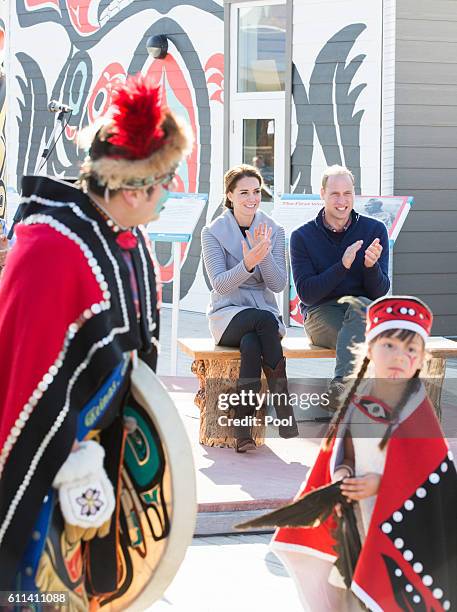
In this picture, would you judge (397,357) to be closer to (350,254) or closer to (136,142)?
(136,142)

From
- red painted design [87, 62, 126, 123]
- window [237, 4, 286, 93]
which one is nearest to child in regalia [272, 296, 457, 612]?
window [237, 4, 286, 93]

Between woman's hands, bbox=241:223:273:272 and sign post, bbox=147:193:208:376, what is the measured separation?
171 centimetres

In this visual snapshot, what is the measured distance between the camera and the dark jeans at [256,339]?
5.76 m

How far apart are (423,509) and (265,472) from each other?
8.33 feet

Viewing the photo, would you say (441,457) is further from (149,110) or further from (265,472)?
(265,472)

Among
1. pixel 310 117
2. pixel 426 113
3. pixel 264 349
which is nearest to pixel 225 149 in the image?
pixel 310 117

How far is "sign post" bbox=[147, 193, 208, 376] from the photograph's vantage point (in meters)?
7.55

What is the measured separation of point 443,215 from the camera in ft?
30.0

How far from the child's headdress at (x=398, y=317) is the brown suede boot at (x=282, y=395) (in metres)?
2.72

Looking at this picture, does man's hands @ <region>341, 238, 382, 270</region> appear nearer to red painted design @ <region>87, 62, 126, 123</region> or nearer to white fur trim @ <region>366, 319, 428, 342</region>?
white fur trim @ <region>366, 319, 428, 342</region>

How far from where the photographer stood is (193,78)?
1095 centimetres

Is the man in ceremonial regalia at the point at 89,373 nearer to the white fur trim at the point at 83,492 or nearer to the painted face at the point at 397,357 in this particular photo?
the white fur trim at the point at 83,492

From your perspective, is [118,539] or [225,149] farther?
[225,149]

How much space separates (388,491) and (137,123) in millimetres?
1128
